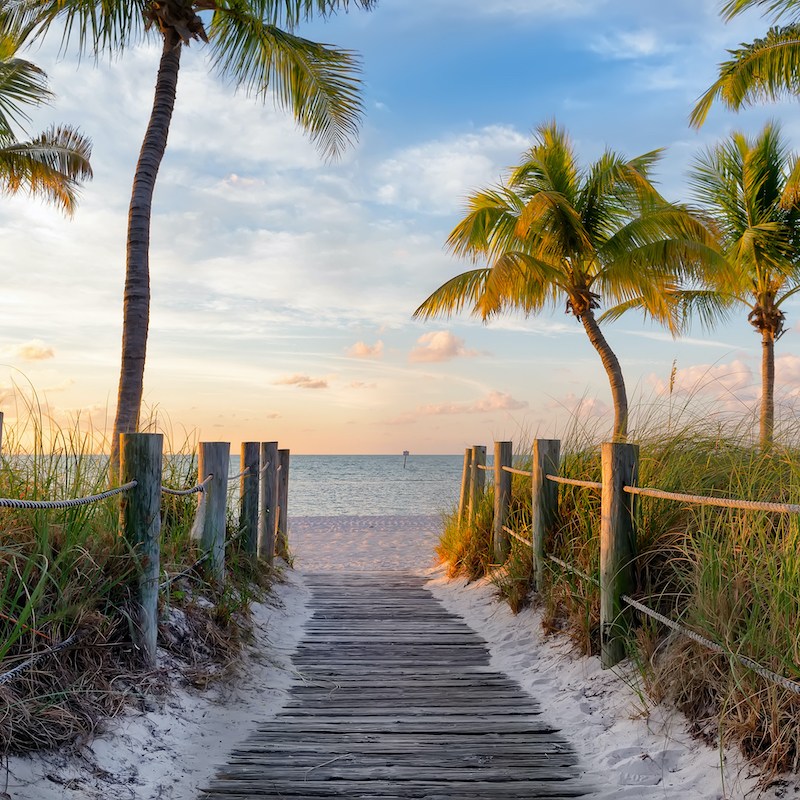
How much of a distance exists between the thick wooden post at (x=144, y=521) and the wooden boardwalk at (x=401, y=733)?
80 cm

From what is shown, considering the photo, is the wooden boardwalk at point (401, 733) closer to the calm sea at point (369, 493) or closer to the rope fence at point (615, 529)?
the rope fence at point (615, 529)

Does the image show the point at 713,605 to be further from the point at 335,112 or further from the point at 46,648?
the point at 335,112

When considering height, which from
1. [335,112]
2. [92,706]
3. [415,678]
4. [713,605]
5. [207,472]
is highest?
[335,112]

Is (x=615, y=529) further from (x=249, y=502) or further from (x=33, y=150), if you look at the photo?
(x=33, y=150)

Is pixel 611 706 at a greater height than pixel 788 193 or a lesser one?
lesser

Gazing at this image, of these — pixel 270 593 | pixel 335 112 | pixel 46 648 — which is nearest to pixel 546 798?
pixel 46 648

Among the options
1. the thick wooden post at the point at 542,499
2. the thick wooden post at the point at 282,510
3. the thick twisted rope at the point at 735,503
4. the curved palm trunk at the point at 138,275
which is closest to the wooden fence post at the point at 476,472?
the thick wooden post at the point at 282,510

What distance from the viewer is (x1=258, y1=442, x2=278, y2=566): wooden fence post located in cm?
832

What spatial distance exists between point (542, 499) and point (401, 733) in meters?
2.63

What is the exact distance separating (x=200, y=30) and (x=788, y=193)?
13724 millimetres

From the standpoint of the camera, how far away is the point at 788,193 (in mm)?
17219

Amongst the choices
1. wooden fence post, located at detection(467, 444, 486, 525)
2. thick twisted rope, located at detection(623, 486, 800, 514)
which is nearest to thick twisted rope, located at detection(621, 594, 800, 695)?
thick twisted rope, located at detection(623, 486, 800, 514)

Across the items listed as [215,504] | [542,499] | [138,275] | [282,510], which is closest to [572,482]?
[542,499]

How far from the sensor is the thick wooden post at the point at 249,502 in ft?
23.3
